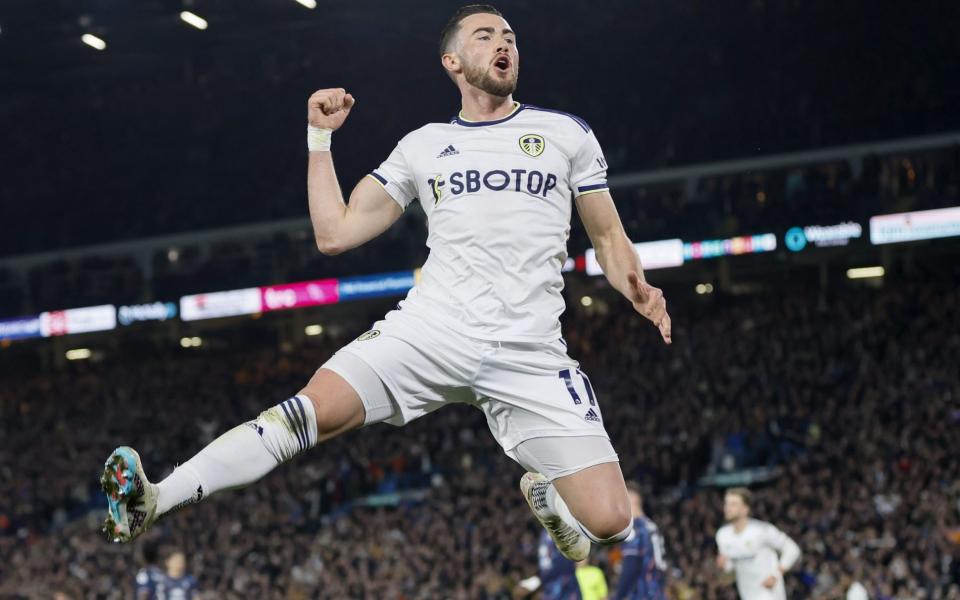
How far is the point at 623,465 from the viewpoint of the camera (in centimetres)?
2453

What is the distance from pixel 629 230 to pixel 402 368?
21.3 m

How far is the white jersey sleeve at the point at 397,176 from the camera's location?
533 cm

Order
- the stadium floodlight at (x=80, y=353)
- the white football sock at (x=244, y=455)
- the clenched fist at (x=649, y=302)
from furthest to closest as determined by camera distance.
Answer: the stadium floodlight at (x=80, y=353) → the clenched fist at (x=649, y=302) → the white football sock at (x=244, y=455)

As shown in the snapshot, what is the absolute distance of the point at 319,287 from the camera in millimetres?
27609

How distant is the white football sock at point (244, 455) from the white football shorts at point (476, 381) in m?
0.27

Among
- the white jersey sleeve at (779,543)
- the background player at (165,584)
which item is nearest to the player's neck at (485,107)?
the white jersey sleeve at (779,543)

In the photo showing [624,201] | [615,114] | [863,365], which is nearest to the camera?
[863,365]

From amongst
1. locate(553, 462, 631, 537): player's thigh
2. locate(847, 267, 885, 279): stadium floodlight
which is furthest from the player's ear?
locate(847, 267, 885, 279): stadium floodlight

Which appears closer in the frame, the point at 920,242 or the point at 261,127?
the point at 920,242

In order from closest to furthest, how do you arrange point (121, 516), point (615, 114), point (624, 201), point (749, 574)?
point (121, 516), point (749, 574), point (624, 201), point (615, 114)

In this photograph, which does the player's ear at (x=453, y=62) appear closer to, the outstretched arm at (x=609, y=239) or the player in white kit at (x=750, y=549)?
the outstretched arm at (x=609, y=239)

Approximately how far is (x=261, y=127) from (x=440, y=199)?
26385 mm

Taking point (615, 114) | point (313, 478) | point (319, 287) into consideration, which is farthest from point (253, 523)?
point (615, 114)

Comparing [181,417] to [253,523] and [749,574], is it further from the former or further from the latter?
[749,574]
